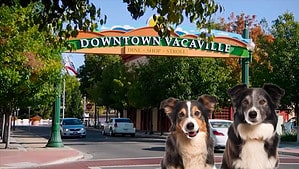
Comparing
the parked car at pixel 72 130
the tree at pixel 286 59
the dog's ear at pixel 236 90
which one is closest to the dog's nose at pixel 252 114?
the dog's ear at pixel 236 90

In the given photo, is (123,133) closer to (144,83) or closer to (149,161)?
(144,83)

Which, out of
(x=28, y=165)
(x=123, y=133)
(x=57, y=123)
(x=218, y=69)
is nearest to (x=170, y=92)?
(x=218, y=69)

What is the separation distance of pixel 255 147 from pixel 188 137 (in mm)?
734

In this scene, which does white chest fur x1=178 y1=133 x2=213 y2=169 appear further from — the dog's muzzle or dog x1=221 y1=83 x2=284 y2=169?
dog x1=221 y1=83 x2=284 y2=169

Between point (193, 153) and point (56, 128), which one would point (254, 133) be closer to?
point (193, 153)

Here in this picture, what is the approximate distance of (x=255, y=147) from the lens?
4.72 metres

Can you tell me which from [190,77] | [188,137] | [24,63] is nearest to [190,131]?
[188,137]

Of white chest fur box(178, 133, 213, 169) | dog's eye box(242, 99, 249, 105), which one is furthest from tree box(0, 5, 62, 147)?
dog's eye box(242, 99, 249, 105)

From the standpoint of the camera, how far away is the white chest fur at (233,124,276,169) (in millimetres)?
4695

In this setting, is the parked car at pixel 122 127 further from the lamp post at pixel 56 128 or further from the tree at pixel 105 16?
the tree at pixel 105 16

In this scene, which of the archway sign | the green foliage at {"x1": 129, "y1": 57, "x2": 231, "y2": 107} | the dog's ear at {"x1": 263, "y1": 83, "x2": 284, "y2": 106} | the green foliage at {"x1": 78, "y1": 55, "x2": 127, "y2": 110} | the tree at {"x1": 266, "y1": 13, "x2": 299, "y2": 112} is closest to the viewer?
the dog's ear at {"x1": 263, "y1": 83, "x2": 284, "y2": 106}

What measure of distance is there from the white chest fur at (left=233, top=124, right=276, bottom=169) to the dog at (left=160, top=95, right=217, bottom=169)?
1.79ft

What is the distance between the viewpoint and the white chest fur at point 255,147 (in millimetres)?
4695

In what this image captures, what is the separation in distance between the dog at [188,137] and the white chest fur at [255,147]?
21.4 inches
